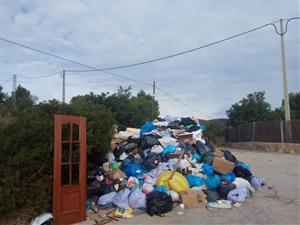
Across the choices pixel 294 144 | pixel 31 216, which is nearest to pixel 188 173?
pixel 31 216

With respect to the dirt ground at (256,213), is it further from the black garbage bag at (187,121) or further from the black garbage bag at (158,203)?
the black garbage bag at (187,121)

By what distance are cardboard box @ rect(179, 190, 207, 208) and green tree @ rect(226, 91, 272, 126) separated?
96.2ft

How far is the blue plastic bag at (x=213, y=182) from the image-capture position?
7.82 m

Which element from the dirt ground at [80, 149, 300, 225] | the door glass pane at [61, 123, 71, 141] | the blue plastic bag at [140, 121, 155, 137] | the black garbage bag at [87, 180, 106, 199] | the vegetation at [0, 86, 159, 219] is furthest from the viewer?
the blue plastic bag at [140, 121, 155, 137]

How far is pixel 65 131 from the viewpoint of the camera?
21.6 ft

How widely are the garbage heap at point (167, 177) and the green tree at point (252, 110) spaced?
26430 millimetres

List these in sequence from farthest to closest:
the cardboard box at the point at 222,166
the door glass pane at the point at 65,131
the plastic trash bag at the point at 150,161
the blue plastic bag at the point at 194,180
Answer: the plastic trash bag at the point at 150,161 → the cardboard box at the point at 222,166 → the blue plastic bag at the point at 194,180 → the door glass pane at the point at 65,131

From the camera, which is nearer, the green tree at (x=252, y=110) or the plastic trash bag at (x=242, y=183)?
the plastic trash bag at (x=242, y=183)

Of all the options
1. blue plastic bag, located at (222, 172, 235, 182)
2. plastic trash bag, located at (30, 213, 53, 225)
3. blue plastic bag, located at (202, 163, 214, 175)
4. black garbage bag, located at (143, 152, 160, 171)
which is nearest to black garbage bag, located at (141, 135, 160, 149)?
black garbage bag, located at (143, 152, 160, 171)

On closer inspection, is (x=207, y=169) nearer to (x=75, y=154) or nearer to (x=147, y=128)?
(x=147, y=128)

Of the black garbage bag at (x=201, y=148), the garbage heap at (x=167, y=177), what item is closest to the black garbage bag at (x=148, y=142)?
the garbage heap at (x=167, y=177)

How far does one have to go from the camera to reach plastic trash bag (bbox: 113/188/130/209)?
6.96 metres

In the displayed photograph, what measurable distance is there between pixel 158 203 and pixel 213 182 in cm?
180

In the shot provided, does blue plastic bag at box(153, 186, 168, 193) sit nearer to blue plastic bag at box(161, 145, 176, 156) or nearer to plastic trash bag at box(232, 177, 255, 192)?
blue plastic bag at box(161, 145, 176, 156)
